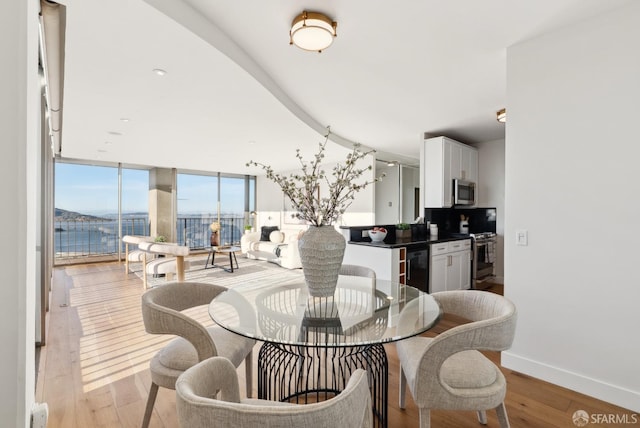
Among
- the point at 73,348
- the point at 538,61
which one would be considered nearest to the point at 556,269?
the point at 538,61

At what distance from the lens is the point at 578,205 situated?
2096 mm

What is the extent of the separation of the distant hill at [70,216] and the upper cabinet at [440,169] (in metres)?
7.34

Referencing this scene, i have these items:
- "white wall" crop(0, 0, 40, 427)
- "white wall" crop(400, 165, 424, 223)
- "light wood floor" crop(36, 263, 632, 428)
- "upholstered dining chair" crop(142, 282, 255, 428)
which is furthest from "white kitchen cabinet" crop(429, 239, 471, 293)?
"white wall" crop(0, 0, 40, 427)

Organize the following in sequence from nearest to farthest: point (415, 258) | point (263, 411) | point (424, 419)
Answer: point (263, 411) → point (424, 419) → point (415, 258)

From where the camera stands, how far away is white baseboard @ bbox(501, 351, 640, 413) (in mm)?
1906

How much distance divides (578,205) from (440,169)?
8.33 ft

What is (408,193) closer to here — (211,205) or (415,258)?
(415,258)

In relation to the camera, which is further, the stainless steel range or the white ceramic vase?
the stainless steel range

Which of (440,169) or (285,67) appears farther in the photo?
(440,169)

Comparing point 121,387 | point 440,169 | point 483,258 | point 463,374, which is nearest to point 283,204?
point 440,169

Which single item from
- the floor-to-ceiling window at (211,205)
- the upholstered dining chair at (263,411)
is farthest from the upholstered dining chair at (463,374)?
the floor-to-ceiling window at (211,205)

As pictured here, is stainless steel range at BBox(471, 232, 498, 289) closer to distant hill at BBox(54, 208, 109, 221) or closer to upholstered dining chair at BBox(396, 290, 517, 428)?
upholstered dining chair at BBox(396, 290, 517, 428)

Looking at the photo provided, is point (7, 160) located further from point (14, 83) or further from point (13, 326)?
point (13, 326)

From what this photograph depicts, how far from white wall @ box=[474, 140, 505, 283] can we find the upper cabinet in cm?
58
